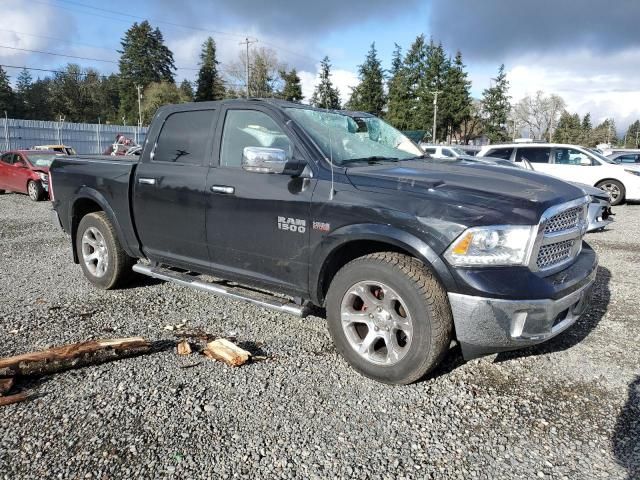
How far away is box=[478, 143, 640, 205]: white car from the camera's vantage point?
1395 cm

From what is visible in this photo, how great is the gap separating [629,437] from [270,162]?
2719 millimetres

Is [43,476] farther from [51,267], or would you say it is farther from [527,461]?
[51,267]

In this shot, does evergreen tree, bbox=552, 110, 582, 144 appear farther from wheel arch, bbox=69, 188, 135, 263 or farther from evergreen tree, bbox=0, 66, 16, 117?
wheel arch, bbox=69, 188, 135, 263

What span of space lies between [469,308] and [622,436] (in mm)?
1071

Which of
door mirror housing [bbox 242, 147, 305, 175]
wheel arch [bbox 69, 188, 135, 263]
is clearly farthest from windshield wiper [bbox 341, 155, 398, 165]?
wheel arch [bbox 69, 188, 135, 263]

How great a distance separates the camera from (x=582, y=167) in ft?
46.5

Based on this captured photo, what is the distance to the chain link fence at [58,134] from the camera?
2907 cm

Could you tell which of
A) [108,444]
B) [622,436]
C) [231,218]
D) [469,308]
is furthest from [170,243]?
[622,436]

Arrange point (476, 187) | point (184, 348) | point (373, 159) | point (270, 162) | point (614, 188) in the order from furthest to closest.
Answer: point (614, 188)
point (373, 159)
point (184, 348)
point (270, 162)
point (476, 187)

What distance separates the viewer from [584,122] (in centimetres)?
11575

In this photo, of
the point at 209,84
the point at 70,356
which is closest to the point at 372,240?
the point at 70,356

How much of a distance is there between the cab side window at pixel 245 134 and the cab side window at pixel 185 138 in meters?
0.21

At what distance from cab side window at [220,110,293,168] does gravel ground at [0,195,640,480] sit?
147 centimetres

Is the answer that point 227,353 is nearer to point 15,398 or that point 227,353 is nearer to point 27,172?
point 15,398
